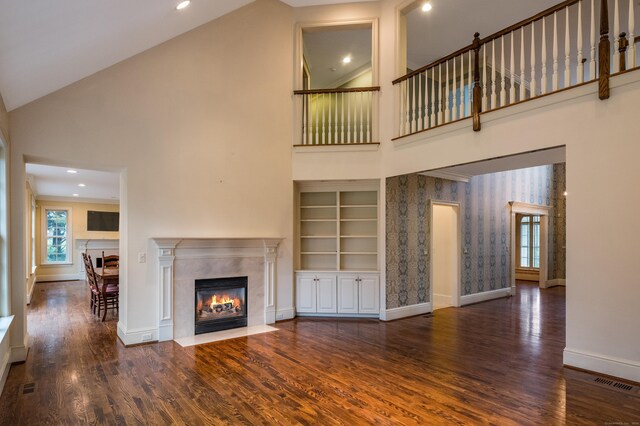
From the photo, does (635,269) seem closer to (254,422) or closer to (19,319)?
(254,422)

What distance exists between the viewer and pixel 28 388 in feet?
10.9

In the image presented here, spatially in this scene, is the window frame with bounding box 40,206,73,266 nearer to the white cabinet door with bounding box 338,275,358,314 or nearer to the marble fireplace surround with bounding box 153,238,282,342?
the marble fireplace surround with bounding box 153,238,282,342

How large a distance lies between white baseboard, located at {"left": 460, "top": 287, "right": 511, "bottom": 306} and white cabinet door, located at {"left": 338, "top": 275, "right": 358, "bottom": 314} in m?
2.52

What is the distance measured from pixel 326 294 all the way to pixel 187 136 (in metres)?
3.33

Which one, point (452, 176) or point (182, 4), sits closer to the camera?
point (182, 4)

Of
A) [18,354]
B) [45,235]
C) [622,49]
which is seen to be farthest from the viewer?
[45,235]

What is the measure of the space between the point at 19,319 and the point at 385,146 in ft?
17.2

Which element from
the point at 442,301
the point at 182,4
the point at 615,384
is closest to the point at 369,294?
the point at 442,301

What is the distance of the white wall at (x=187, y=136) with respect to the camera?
4.30 metres

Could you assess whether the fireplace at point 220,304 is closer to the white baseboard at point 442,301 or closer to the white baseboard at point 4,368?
the white baseboard at point 4,368

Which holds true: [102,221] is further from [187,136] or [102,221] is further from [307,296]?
[307,296]

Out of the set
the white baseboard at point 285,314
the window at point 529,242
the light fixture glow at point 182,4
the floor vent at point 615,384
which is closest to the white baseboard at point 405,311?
the white baseboard at point 285,314

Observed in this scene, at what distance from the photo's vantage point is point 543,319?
20.2ft

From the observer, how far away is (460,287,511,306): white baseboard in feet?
23.8
